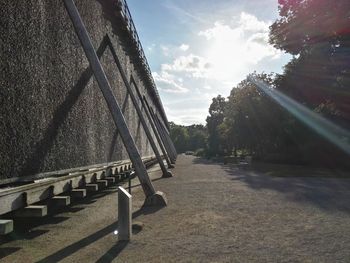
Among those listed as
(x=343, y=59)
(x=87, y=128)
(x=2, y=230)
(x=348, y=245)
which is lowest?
(x=348, y=245)

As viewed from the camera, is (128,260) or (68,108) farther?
(68,108)

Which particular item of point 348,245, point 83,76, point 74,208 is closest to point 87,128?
point 83,76

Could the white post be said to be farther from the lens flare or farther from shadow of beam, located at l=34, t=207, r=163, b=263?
the lens flare

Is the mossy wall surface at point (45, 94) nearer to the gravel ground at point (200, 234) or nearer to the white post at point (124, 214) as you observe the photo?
the gravel ground at point (200, 234)

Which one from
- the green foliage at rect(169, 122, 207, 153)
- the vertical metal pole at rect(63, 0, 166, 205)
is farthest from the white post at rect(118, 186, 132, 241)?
the green foliage at rect(169, 122, 207, 153)

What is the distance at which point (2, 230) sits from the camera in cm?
544

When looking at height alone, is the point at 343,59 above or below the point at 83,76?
above

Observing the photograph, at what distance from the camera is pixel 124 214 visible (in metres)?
6.94

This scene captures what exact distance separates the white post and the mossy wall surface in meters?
2.10

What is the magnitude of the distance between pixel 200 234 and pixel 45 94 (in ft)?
15.5

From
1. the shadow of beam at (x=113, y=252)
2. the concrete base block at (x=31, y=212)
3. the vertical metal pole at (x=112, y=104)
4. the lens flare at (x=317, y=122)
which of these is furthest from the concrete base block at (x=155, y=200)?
the lens flare at (x=317, y=122)

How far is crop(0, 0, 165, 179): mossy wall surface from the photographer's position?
7609 mm

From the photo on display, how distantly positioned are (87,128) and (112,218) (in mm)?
4492

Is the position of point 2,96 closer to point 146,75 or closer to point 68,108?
point 68,108
